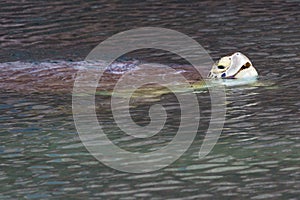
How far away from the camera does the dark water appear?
5.55 meters

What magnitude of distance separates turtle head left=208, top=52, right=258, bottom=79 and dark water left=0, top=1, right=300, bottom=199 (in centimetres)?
17

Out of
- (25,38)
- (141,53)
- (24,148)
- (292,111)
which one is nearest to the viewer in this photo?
(24,148)

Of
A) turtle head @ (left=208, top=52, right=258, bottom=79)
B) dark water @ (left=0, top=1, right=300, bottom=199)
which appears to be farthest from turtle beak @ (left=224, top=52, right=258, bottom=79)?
dark water @ (left=0, top=1, right=300, bottom=199)

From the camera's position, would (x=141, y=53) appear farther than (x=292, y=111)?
Yes

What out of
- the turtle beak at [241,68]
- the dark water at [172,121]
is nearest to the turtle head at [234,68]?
the turtle beak at [241,68]

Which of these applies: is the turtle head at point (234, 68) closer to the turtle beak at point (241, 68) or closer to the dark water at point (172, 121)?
the turtle beak at point (241, 68)

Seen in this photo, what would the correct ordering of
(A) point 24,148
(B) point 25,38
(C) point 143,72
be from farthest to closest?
(B) point 25,38 < (C) point 143,72 < (A) point 24,148

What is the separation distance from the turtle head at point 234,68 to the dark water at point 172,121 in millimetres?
166

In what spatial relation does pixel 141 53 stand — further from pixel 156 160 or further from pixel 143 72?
pixel 156 160

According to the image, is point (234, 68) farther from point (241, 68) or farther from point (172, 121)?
point (172, 121)

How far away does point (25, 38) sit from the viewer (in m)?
10.9

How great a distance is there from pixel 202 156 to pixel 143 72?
2.94 m

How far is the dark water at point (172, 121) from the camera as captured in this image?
18.2ft

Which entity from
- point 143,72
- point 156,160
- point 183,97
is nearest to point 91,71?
point 143,72
